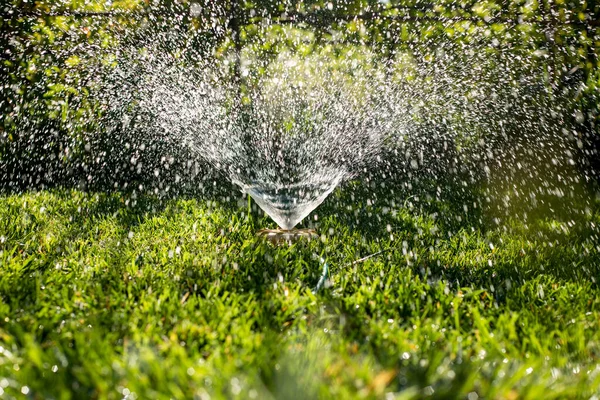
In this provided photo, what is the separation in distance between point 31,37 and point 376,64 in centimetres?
374

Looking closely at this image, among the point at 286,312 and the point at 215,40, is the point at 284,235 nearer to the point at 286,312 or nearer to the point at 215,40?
the point at 286,312

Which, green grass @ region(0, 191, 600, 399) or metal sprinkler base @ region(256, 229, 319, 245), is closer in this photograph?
green grass @ region(0, 191, 600, 399)

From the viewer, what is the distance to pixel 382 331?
1.29 meters

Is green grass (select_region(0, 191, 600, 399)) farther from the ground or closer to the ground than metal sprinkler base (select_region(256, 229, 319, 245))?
farther from the ground

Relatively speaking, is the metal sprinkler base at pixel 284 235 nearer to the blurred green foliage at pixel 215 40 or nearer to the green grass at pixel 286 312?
the green grass at pixel 286 312

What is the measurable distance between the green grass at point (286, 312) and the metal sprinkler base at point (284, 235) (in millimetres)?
94

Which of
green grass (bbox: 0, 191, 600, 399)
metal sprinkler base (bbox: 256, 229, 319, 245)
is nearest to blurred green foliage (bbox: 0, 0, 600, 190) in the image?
green grass (bbox: 0, 191, 600, 399)

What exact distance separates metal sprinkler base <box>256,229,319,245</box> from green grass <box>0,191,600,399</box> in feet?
0.31

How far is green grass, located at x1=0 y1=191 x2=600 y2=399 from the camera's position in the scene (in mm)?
916

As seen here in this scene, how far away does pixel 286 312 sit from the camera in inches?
57.0

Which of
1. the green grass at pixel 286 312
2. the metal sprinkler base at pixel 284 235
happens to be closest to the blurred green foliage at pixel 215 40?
the green grass at pixel 286 312

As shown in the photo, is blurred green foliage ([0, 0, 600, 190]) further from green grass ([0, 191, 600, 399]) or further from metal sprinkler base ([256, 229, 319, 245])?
metal sprinkler base ([256, 229, 319, 245])

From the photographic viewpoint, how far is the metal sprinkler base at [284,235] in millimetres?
2457

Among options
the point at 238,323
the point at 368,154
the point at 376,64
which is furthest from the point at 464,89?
the point at 238,323
